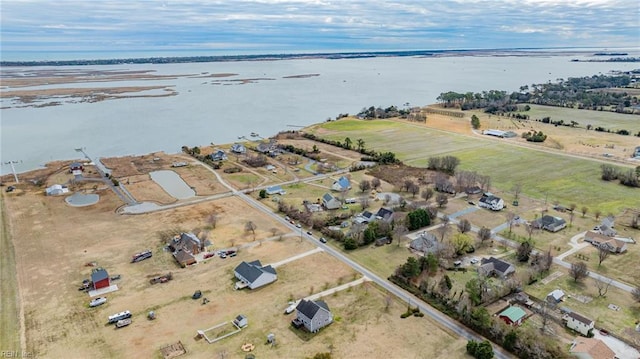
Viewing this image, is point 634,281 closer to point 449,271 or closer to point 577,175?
point 449,271

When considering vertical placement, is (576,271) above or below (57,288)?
above

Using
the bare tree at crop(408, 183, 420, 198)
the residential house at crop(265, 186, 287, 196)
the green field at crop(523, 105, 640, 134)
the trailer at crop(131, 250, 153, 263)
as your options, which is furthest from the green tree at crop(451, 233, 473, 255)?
the green field at crop(523, 105, 640, 134)

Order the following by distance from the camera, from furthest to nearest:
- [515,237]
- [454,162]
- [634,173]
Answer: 1. [454,162]
2. [634,173]
3. [515,237]

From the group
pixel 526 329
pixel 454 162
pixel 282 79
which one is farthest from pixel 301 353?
pixel 282 79

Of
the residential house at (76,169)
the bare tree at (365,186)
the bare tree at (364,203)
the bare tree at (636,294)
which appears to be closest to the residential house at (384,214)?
the bare tree at (364,203)

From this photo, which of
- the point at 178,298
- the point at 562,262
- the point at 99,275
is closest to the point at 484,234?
the point at 562,262

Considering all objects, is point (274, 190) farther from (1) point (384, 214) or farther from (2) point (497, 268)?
(2) point (497, 268)
